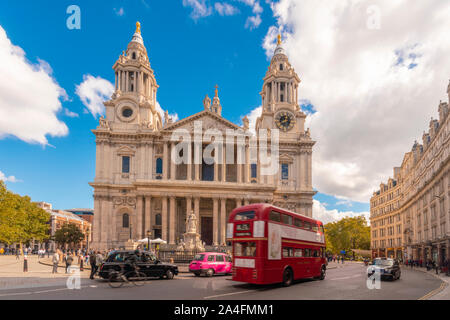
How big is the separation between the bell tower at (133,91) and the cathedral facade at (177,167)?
0.16 metres

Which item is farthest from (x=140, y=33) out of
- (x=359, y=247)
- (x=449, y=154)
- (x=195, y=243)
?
(x=359, y=247)

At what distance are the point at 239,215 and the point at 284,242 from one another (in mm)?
2770

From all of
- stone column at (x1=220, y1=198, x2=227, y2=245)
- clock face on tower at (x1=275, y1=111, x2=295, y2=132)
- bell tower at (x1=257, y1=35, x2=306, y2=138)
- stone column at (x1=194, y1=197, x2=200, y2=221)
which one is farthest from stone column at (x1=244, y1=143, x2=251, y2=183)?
stone column at (x1=194, y1=197, x2=200, y2=221)

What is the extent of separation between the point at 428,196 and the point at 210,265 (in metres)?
37.1

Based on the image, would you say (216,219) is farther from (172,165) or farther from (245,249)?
(245,249)

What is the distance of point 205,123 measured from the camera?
185ft

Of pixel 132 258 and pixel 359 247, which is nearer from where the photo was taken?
pixel 132 258

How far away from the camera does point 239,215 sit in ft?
60.3

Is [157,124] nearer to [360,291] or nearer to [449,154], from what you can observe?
[449,154]

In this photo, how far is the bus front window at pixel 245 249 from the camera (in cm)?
1733

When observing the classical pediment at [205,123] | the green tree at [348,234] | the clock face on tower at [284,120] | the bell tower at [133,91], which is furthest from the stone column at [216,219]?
the green tree at [348,234]

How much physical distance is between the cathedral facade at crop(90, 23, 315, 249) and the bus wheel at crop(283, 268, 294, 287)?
3056 centimetres

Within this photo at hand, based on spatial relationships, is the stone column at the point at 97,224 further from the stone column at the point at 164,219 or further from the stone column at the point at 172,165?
the stone column at the point at 172,165
